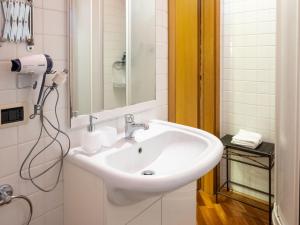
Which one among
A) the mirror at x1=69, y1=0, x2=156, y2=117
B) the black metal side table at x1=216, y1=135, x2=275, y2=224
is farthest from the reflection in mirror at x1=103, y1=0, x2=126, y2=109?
the black metal side table at x1=216, y1=135, x2=275, y2=224

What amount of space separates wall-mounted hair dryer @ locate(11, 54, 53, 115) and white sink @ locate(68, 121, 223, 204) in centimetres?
26

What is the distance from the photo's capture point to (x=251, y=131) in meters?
2.21

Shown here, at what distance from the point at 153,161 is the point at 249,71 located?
134cm

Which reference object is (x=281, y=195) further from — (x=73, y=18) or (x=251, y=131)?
(x=73, y=18)

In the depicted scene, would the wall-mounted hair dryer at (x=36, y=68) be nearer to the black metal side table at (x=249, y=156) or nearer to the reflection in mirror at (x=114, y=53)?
the reflection in mirror at (x=114, y=53)

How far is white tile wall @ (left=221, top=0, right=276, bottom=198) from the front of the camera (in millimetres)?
2080

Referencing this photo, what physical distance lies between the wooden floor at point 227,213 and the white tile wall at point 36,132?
4.36 ft

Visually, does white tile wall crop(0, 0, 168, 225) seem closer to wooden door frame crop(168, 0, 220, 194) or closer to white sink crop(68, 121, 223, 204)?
white sink crop(68, 121, 223, 204)

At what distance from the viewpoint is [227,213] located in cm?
211

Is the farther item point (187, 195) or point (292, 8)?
point (187, 195)

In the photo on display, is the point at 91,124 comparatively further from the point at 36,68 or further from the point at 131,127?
the point at 36,68

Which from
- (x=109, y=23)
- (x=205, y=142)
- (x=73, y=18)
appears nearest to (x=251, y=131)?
(x=205, y=142)

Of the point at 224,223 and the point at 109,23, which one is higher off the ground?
the point at 109,23

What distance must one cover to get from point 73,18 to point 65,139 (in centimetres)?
49
